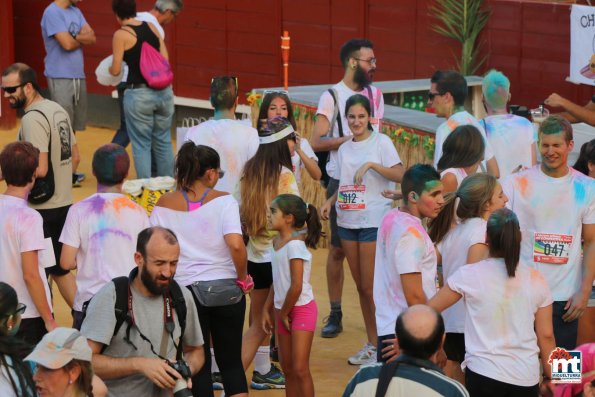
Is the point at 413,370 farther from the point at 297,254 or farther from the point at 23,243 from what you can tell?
the point at 23,243

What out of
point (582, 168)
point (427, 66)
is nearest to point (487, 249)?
point (582, 168)

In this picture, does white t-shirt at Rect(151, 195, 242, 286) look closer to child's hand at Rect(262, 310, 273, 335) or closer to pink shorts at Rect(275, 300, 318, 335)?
pink shorts at Rect(275, 300, 318, 335)

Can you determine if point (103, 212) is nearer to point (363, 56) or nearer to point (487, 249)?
point (487, 249)

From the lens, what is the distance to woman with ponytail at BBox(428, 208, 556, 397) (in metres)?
5.64

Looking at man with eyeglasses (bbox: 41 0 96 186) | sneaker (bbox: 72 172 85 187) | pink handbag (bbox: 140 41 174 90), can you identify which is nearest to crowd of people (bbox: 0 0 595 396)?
pink handbag (bbox: 140 41 174 90)

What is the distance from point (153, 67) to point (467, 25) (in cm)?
436

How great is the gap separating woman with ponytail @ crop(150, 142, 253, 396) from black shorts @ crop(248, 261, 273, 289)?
79 centimetres

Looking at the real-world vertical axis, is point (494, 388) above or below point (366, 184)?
below

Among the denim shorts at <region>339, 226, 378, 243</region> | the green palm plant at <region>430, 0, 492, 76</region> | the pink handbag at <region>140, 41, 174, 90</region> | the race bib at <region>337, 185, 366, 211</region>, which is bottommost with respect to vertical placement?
the denim shorts at <region>339, 226, 378, 243</region>

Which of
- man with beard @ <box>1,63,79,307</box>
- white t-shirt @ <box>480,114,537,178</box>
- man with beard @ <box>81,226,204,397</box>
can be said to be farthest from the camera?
white t-shirt @ <box>480,114,537,178</box>

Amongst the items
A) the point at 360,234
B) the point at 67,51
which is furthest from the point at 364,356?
the point at 67,51

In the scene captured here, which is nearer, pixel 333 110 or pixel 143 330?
pixel 143 330

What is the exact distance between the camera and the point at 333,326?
9086 mm

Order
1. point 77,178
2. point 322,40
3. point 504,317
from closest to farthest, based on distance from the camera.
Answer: point 504,317 → point 77,178 → point 322,40
